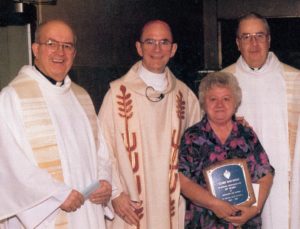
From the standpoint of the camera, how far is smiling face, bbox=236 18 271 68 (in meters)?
3.98

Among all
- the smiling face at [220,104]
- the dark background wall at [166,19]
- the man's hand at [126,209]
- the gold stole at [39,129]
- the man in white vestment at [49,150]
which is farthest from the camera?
the dark background wall at [166,19]

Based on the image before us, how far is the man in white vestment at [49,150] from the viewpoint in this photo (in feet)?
10.1

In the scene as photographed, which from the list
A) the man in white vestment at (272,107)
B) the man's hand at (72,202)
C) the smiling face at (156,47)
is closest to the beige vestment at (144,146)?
the smiling face at (156,47)

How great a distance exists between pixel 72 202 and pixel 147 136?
931mm

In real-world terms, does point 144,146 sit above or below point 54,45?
below

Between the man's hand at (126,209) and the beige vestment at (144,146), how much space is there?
5 cm

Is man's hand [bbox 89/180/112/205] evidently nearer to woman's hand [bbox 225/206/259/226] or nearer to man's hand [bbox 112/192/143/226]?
man's hand [bbox 112/192/143/226]

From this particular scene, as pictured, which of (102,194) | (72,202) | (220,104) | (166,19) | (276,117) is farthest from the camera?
(166,19)

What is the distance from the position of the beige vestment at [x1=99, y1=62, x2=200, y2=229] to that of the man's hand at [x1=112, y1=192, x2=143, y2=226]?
0.15 feet

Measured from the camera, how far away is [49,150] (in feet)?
10.6

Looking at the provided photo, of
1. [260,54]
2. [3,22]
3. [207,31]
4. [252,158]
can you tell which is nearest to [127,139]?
[252,158]

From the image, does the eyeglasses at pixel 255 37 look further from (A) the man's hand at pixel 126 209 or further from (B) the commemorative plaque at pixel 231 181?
(A) the man's hand at pixel 126 209

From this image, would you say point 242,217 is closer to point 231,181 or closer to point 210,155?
point 231,181

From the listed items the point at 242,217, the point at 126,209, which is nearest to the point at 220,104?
the point at 242,217
